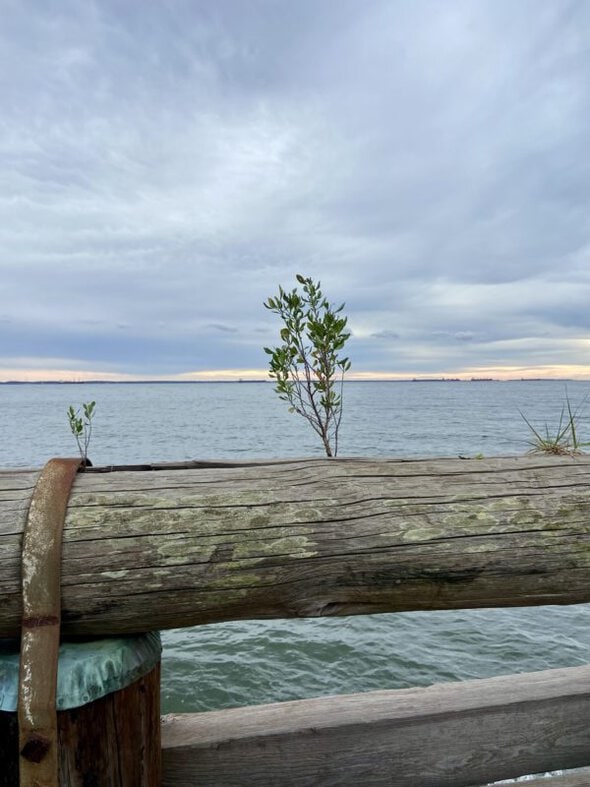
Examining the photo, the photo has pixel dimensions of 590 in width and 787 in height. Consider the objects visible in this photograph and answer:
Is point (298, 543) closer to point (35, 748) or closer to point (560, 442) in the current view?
point (35, 748)

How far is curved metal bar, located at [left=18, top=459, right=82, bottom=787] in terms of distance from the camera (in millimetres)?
1193

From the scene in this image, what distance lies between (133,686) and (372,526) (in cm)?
71

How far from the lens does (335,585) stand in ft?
4.64

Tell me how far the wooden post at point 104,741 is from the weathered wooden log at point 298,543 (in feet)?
0.59

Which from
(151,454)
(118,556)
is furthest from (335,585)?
(151,454)

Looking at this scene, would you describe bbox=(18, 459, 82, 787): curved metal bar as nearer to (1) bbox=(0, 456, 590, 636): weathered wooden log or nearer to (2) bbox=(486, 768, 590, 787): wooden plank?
(1) bbox=(0, 456, 590, 636): weathered wooden log

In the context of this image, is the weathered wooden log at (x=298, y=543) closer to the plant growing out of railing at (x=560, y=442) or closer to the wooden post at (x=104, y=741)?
the wooden post at (x=104, y=741)

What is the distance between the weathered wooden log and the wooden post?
18cm

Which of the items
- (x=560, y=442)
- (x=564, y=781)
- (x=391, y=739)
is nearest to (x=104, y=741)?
(x=391, y=739)

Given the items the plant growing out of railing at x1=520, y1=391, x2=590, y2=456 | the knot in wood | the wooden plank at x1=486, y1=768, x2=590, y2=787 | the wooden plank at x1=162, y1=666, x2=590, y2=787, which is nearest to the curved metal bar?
the knot in wood

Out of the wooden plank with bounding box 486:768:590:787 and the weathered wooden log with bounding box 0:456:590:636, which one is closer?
the weathered wooden log with bounding box 0:456:590:636

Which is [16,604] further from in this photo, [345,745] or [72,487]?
[345,745]

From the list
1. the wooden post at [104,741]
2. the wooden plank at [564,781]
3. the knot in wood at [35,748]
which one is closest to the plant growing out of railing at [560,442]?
the wooden plank at [564,781]

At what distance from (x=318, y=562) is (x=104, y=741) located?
25.8 inches
